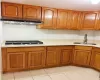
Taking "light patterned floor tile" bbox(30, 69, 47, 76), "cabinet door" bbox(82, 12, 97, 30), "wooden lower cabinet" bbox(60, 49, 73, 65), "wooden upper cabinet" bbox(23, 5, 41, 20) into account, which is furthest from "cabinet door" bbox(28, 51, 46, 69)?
"cabinet door" bbox(82, 12, 97, 30)

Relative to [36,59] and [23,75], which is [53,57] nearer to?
[36,59]

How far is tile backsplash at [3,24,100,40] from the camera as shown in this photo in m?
3.28

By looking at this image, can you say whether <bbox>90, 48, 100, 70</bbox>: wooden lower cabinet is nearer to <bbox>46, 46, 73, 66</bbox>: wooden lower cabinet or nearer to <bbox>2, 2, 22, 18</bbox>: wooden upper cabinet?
<bbox>46, 46, 73, 66</bbox>: wooden lower cabinet

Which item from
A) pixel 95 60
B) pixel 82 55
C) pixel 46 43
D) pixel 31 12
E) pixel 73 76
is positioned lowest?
pixel 73 76

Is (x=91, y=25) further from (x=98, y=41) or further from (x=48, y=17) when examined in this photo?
(x=48, y=17)

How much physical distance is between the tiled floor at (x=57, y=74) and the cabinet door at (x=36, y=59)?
162mm

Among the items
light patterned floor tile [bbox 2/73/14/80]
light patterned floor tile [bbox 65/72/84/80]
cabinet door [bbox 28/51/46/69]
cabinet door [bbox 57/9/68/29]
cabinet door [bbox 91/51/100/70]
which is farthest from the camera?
cabinet door [bbox 57/9/68/29]

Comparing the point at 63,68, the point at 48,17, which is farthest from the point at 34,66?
the point at 48,17

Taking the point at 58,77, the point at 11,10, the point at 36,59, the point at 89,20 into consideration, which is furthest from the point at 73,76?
the point at 11,10

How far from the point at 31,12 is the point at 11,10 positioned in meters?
0.55

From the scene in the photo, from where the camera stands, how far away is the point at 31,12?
314 cm

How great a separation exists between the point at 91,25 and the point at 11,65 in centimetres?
278

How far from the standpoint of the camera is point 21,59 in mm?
2916

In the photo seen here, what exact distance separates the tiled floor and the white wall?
1093 mm
